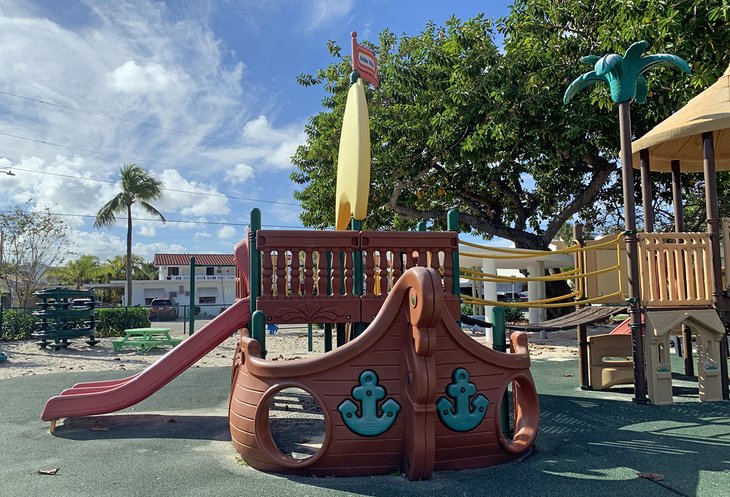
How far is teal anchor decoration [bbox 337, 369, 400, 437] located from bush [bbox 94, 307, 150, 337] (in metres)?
16.4

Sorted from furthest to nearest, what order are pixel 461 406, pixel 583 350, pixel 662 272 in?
pixel 583 350 → pixel 662 272 → pixel 461 406

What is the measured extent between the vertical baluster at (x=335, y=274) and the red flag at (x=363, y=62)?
8.49 ft

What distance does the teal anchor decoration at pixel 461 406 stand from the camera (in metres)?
4.29

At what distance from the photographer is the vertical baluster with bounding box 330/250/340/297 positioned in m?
5.60

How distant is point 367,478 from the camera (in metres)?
4.11

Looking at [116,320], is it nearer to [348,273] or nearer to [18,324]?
[18,324]

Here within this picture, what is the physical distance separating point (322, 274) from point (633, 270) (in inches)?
170

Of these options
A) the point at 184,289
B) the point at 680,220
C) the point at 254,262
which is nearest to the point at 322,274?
the point at 254,262

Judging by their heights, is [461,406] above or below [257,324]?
below

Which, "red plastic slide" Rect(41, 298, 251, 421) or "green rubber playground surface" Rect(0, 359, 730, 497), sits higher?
"red plastic slide" Rect(41, 298, 251, 421)

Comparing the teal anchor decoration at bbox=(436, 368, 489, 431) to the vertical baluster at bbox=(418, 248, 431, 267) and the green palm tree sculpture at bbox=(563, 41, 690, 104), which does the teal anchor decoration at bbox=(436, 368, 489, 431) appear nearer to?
the vertical baluster at bbox=(418, 248, 431, 267)

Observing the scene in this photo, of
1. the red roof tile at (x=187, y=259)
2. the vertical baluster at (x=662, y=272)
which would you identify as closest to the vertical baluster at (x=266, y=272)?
the vertical baluster at (x=662, y=272)

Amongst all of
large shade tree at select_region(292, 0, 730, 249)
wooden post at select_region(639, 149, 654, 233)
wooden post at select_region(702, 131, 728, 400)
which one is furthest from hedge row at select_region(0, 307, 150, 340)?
wooden post at select_region(702, 131, 728, 400)

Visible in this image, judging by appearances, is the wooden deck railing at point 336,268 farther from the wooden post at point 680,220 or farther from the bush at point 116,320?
the bush at point 116,320
